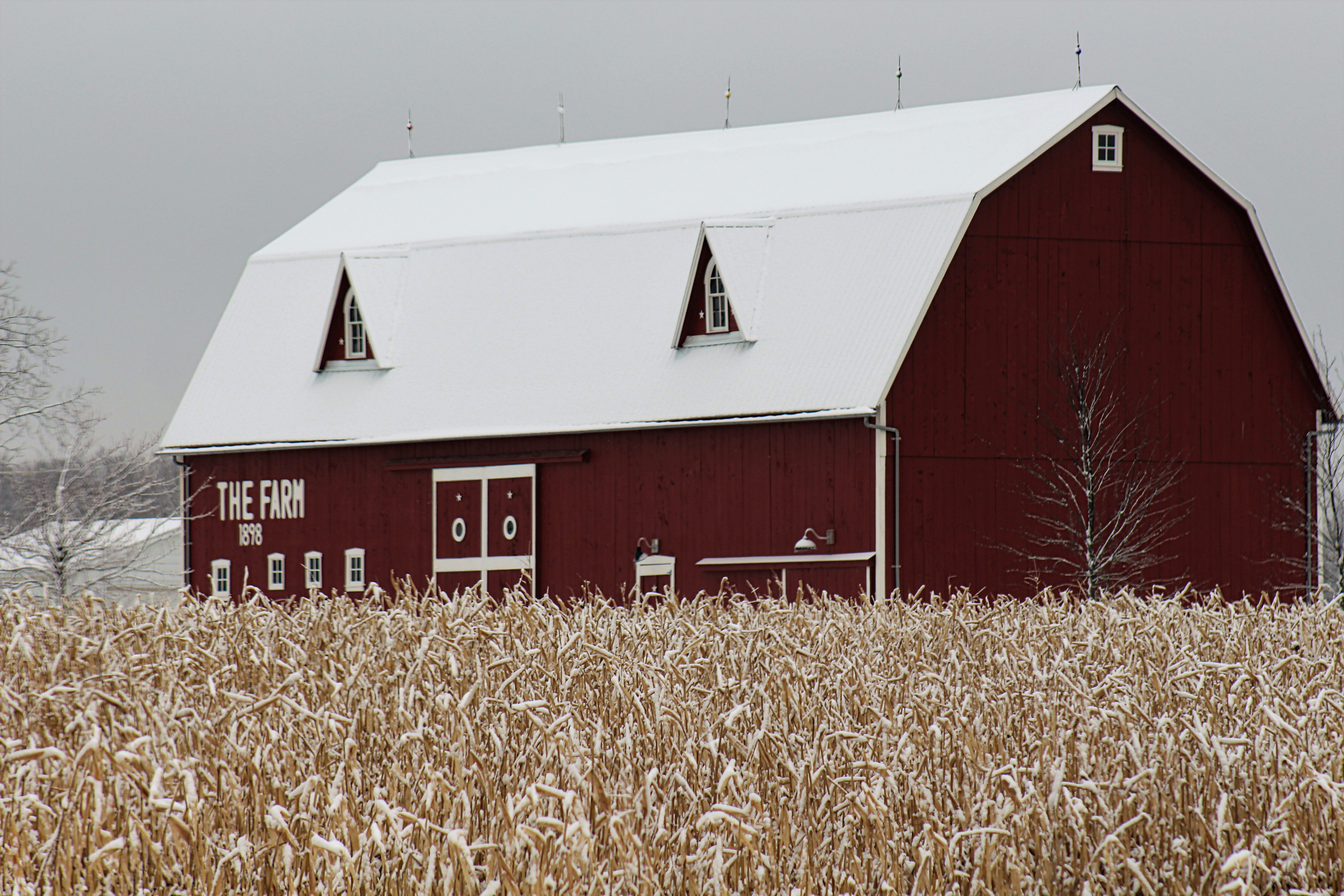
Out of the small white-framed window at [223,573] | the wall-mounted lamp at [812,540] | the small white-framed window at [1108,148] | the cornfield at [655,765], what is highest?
the small white-framed window at [1108,148]

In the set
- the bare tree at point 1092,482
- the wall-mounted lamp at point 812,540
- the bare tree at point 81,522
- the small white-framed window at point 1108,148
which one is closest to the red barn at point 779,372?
the small white-framed window at point 1108,148

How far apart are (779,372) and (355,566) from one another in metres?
7.66

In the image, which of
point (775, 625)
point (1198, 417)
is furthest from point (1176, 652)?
point (1198, 417)

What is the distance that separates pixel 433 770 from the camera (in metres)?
6.73

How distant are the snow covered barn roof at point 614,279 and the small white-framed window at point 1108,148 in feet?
1.40

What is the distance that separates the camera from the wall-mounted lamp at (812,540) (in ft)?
74.3

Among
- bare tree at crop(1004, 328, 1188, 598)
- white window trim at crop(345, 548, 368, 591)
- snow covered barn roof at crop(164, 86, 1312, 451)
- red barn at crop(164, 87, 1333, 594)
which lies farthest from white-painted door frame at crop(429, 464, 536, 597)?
bare tree at crop(1004, 328, 1188, 598)

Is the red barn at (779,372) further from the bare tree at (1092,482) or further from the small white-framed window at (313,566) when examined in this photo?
the bare tree at (1092,482)

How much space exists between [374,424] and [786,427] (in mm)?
6897

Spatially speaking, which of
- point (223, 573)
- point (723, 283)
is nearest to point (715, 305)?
point (723, 283)

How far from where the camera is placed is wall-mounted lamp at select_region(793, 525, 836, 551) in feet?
74.3

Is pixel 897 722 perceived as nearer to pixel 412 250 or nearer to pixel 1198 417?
pixel 1198 417

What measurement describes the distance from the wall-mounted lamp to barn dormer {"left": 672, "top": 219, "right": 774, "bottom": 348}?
2802 millimetres

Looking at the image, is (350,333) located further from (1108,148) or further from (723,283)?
(1108,148)
